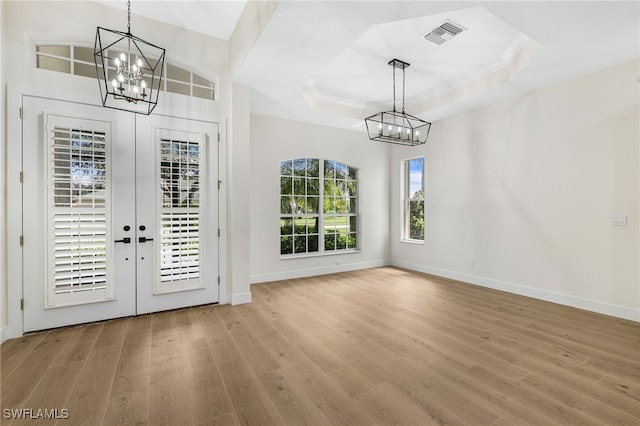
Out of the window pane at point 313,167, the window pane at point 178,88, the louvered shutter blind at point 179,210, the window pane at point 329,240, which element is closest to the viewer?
the louvered shutter blind at point 179,210

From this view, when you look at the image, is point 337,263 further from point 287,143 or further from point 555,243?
point 555,243

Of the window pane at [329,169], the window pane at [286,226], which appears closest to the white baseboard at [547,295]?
the window pane at [329,169]

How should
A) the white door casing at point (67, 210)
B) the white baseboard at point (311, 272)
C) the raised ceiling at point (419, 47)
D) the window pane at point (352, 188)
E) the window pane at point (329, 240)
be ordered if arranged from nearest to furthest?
the raised ceiling at point (419, 47), the white door casing at point (67, 210), the white baseboard at point (311, 272), the window pane at point (329, 240), the window pane at point (352, 188)

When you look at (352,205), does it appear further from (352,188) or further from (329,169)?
(329,169)

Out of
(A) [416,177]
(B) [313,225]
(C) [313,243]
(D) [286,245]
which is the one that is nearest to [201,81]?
(D) [286,245]

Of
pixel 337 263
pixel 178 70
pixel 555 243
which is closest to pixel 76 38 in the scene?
pixel 178 70

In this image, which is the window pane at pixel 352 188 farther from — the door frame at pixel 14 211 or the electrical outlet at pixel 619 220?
the door frame at pixel 14 211

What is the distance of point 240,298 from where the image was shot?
4.11 metres

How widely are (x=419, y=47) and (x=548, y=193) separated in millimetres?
2802

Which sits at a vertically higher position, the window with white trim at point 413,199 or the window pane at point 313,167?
the window pane at point 313,167

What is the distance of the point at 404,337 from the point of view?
10.0 feet

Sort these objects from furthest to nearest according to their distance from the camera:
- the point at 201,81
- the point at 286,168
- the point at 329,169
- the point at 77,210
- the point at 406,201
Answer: the point at 406,201 < the point at 329,169 < the point at 286,168 < the point at 201,81 < the point at 77,210

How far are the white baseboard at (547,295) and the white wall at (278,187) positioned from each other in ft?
4.91

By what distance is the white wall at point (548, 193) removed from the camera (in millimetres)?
3627
